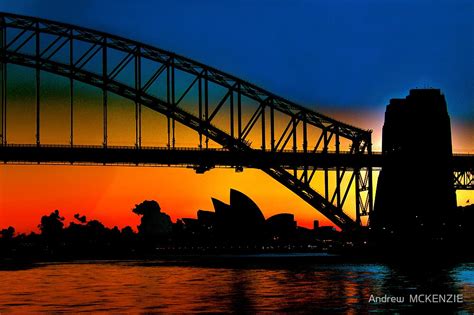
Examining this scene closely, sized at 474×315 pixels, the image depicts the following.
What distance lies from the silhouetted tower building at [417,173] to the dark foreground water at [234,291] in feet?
123

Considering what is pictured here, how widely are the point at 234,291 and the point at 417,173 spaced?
62137 mm

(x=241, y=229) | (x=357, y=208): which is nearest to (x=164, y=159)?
(x=357, y=208)

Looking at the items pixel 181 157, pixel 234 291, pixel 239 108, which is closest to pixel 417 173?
pixel 239 108

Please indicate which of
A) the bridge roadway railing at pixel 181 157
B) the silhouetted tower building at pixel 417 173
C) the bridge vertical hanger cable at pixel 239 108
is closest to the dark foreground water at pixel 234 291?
the bridge roadway railing at pixel 181 157

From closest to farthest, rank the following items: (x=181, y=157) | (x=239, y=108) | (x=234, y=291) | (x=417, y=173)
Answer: (x=234, y=291), (x=181, y=157), (x=239, y=108), (x=417, y=173)

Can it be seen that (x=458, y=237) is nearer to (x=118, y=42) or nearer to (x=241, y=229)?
(x=118, y=42)

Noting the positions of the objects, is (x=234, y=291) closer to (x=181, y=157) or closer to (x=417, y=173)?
Result: (x=181, y=157)

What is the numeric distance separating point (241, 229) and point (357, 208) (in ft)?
179

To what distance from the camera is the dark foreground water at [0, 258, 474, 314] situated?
37.3 meters

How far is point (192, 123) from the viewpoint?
287 ft

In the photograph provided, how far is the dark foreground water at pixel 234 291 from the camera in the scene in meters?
37.3

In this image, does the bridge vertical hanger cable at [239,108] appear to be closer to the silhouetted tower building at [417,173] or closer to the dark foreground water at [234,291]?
the silhouetted tower building at [417,173]

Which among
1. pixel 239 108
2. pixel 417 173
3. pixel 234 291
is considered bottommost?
Result: pixel 234 291

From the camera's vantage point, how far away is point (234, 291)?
152 ft
